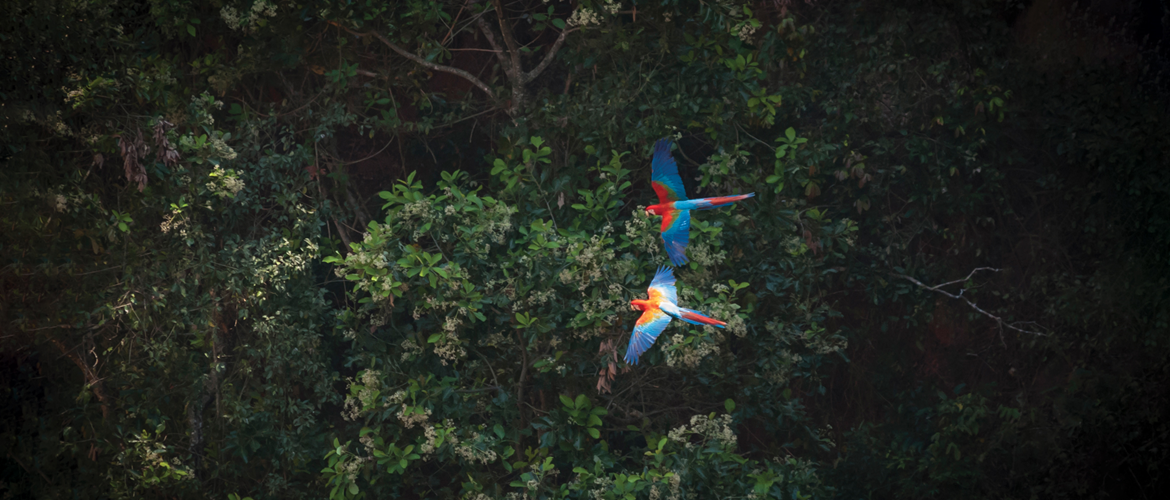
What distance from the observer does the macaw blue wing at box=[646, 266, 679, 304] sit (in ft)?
11.1

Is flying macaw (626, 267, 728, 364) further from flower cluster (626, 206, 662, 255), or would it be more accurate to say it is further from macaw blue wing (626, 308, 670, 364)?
flower cluster (626, 206, 662, 255)

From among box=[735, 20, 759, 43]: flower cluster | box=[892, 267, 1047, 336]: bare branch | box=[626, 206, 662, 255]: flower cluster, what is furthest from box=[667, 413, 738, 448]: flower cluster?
box=[735, 20, 759, 43]: flower cluster

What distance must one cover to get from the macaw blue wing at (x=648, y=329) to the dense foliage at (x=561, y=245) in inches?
23.5

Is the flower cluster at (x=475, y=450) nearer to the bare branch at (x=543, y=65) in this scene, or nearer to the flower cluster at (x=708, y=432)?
the flower cluster at (x=708, y=432)

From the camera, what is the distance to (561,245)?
402 cm

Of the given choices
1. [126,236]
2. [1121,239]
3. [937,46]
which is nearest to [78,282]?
[126,236]

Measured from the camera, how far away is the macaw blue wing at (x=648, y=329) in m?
3.23

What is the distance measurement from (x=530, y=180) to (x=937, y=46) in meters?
2.16

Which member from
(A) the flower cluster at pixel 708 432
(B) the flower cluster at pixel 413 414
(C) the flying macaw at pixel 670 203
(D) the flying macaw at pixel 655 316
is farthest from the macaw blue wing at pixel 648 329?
(B) the flower cluster at pixel 413 414

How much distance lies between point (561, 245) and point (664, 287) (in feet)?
2.43

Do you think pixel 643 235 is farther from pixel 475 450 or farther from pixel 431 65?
pixel 431 65

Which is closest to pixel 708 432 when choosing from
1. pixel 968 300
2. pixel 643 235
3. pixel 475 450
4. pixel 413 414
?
pixel 643 235

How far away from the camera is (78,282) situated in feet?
14.9

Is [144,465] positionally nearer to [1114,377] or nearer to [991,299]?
[991,299]
